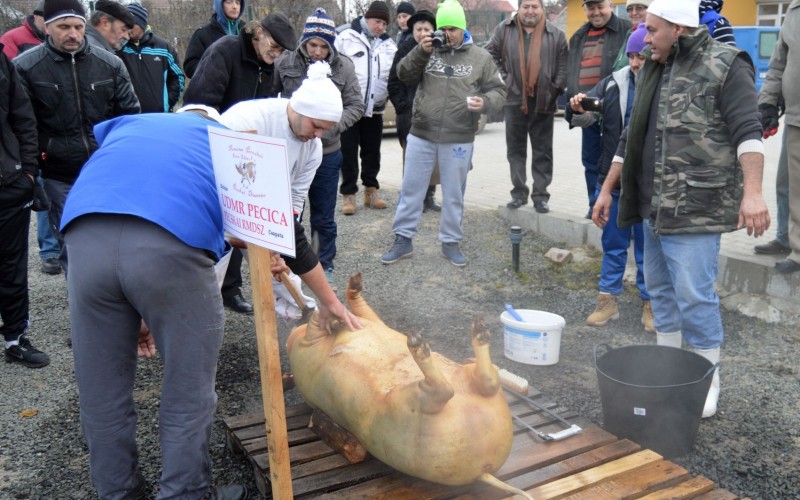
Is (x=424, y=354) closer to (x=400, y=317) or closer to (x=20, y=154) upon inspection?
(x=400, y=317)

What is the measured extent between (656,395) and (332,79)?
370 centimetres

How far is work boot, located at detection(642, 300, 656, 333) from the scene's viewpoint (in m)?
4.89

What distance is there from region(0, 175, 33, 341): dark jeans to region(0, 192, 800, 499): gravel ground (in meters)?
0.32

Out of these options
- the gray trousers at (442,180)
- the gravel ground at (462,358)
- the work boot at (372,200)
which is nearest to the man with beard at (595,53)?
the gravel ground at (462,358)

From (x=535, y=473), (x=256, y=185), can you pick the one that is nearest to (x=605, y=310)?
(x=535, y=473)

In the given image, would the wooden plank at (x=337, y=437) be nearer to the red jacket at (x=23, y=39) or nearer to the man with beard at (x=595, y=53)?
the man with beard at (x=595, y=53)

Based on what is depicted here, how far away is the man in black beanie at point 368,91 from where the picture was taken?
739 centimetres

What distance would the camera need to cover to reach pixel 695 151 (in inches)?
135

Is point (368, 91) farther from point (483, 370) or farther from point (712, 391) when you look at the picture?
point (483, 370)

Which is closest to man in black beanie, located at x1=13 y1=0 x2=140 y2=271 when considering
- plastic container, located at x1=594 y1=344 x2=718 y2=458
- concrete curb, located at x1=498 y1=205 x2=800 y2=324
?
plastic container, located at x1=594 y1=344 x2=718 y2=458

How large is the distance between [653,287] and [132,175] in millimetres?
2740

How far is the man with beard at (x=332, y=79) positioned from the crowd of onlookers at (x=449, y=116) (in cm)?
2

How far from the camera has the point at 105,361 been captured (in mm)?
2570

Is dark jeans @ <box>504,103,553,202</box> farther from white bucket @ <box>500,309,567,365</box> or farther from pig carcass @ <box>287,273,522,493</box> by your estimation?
pig carcass @ <box>287,273,522,493</box>
